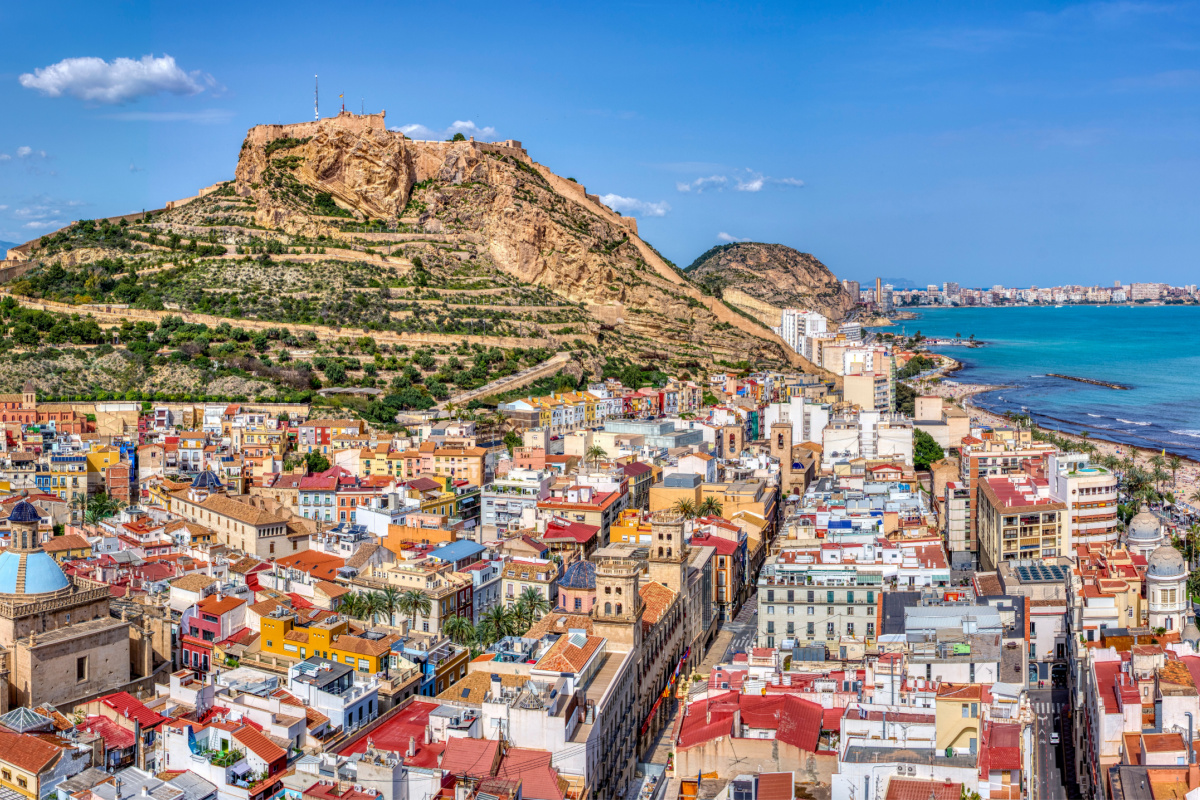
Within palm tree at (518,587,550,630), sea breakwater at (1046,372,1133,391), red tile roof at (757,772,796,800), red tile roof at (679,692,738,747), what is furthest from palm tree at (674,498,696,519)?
sea breakwater at (1046,372,1133,391)

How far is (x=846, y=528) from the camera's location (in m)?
27.2

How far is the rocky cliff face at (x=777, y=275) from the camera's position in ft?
455

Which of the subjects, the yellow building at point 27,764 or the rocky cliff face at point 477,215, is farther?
the rocky cliff face at point 477,215

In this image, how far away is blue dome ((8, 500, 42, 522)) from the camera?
27.9 metres

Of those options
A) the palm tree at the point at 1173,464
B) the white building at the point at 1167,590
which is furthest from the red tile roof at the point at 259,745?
the palm tree at the point at 1173,464

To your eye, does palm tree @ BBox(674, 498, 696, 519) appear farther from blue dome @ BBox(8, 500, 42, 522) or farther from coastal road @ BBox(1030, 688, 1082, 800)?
blue dome @ BBox(8, 500, 42, 522)

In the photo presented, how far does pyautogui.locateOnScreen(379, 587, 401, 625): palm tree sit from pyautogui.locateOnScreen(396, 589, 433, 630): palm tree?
0.30ft

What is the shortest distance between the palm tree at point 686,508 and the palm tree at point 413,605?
10283mm

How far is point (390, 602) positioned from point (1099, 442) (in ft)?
143

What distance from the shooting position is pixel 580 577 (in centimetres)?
2512

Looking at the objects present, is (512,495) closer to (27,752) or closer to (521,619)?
(521,619)

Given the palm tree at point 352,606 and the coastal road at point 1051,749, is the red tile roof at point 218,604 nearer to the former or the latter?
the palm tree at point 352,606

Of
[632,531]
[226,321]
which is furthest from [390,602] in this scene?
[226,321]

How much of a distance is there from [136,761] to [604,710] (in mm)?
7238
